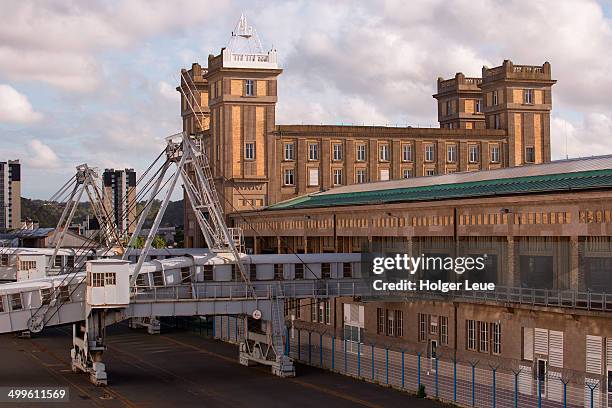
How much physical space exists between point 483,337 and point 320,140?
237 feet

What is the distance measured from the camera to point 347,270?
78.9 m

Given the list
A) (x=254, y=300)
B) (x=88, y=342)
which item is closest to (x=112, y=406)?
(x=88, y=342)

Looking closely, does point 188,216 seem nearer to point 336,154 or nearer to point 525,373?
point 336,154

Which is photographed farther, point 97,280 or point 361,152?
point 361,152

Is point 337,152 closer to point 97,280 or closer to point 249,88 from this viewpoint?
point 249,88

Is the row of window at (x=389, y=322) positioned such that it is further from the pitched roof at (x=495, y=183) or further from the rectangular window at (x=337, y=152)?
Result: the rectangular window at (x=337, y=152)

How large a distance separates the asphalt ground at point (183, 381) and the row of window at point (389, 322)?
7.25m

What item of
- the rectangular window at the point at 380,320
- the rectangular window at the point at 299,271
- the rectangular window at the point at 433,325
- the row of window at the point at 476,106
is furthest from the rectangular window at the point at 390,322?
the row of window at the point at 476,106

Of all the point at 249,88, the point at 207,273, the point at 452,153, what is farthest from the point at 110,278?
the point at 452,153

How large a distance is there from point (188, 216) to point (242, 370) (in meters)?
73.5

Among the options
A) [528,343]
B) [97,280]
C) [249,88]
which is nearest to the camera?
[528,343]

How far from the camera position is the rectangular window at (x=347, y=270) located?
78.5 meters

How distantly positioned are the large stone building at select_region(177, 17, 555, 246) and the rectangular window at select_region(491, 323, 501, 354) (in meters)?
59.4

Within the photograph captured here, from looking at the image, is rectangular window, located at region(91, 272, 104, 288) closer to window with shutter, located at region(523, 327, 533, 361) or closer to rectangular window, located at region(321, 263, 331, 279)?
rectangular window, located at region(321, 263, 331, 279)
